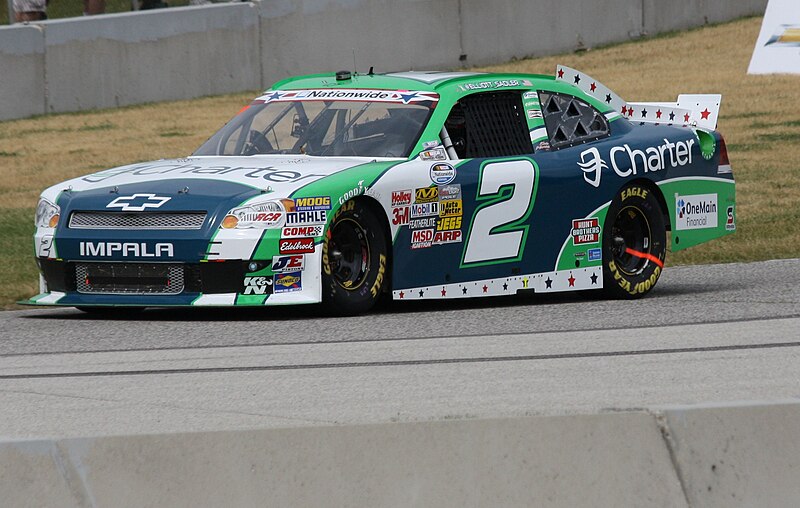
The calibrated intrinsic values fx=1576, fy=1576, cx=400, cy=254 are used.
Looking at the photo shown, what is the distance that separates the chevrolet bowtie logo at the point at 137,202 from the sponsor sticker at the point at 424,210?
4.49 feet

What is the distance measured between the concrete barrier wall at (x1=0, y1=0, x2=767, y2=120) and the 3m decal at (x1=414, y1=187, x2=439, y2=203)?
1235 centimetres

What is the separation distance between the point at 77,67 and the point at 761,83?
10266mm


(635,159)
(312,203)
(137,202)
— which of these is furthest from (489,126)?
(137,202)

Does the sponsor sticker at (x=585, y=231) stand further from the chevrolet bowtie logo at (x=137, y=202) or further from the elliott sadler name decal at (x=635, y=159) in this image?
the chevrolet bowtie logo at (x=137, y=202)

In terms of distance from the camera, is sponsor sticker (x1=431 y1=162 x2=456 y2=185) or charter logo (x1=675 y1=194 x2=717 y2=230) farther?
charter logo (x1=675 y1=194 x2=717 y2=230)

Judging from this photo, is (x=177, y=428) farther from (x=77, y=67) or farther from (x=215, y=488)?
(x=77, y=67)

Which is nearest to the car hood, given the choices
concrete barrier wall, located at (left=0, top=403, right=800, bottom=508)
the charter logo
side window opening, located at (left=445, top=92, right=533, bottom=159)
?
side window opening, located at (left=445, top=92, right=533, bottom=159)

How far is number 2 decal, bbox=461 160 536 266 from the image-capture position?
9025mm

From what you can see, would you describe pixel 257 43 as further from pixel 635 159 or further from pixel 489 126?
pixel 489 126

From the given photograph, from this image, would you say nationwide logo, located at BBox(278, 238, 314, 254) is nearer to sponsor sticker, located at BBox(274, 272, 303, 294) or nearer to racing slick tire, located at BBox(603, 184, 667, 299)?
sponsor sticker, located at BBox(274, 272, 303, 294)

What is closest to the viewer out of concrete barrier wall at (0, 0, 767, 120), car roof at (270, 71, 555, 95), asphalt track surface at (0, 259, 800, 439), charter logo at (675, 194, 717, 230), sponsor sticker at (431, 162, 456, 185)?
asphalt track surface at (0, 259, 800, 439)

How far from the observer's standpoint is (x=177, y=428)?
548cm

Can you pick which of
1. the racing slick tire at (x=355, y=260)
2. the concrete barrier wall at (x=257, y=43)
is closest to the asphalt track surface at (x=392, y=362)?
the racing slick tire at (x=355, y=260)

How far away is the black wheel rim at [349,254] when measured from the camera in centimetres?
848
